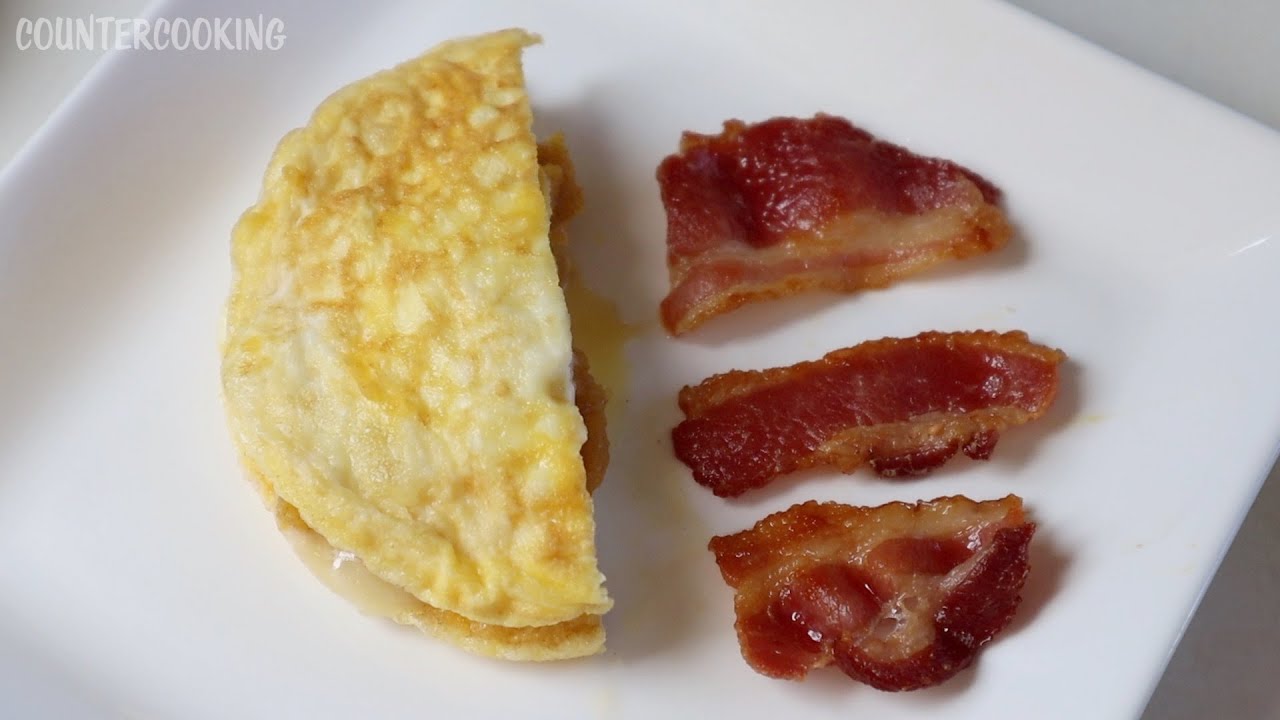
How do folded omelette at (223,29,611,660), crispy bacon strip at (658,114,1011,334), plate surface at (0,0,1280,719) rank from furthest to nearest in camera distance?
crispy bacon strip at (658,114,1011,334) → plate surface at (0,0,1280,719) → folded omelette at (223,29,611,660)

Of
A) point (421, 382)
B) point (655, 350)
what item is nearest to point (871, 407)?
point (655, 350)

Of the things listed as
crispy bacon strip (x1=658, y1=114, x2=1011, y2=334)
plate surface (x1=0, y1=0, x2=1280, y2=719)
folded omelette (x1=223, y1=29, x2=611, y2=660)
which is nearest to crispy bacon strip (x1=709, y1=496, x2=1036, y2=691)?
plate surface (x1=0, y1=0, x2=1280, y2=719)

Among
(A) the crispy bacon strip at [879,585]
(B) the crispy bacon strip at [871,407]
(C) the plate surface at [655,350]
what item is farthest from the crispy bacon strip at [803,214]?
(A) the crispy bacon strip at [879,585]

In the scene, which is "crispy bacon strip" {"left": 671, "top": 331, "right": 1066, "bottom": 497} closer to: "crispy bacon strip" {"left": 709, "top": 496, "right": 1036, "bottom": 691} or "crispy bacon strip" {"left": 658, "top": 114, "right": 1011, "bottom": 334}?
"crispy bacon strip" {"left": 709, "top": 496, "right": 1036, "bottom": 691}

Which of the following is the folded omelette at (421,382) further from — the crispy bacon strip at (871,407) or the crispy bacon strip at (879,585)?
the crispy bacon strip at (879,585)

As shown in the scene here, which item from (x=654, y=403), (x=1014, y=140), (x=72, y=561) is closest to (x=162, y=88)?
(x=72, y=561)

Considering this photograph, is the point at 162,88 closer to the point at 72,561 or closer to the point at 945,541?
the point at 72,561
